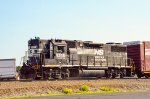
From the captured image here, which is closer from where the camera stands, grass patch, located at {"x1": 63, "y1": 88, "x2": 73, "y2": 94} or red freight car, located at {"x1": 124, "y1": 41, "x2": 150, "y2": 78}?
grass patch, located at {"x1": 63, "y1": 88, "x2": 73, "y2": 94}

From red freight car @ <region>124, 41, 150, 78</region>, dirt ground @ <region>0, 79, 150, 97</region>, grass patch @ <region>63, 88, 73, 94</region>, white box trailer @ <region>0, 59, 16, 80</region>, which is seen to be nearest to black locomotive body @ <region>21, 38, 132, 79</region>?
red freight car @ <region>124, 41, 150, 78</region>

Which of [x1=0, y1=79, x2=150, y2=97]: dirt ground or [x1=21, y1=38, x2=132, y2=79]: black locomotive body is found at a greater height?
[x1=21, y1=38, x2=132, y2=79]: black locomotive body

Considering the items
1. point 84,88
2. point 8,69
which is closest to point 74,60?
point 8,69

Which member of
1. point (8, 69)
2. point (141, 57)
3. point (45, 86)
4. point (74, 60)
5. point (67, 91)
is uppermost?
point (141, 57)

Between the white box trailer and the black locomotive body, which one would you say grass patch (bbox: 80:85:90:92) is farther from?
the white box trailer

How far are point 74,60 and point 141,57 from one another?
9555 millimetres

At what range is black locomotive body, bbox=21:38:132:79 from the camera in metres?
28.0

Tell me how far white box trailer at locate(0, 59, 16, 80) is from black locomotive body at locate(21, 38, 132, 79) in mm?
2379

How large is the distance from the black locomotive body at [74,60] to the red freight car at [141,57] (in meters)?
1.32

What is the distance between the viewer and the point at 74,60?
30.5 m

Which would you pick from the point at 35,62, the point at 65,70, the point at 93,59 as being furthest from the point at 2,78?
the point at 93,59

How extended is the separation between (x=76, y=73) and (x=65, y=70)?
138 centimetres

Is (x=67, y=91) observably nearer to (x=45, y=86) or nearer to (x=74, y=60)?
(x=45, y=86)

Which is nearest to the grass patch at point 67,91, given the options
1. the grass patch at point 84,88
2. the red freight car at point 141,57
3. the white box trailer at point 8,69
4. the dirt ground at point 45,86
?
the dirt ground at point 45,86
